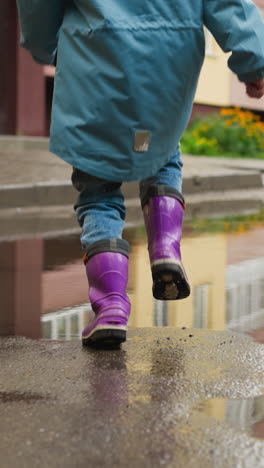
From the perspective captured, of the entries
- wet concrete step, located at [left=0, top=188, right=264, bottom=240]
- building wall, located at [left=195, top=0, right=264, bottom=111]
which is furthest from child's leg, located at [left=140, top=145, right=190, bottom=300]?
building wall, located at [left=195, top=0, right=264, bottom=111]

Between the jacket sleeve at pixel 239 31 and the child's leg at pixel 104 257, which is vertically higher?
the jacket sleeve at pixel 239 31

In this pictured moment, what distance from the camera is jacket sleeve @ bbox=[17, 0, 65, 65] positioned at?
3.55m

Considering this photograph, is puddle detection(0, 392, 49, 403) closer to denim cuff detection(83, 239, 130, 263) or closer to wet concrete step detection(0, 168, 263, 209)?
denim cuff detection(83, 239, 130, 263)

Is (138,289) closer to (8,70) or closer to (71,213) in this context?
(71,213)

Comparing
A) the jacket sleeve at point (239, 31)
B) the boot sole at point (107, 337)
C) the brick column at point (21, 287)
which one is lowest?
the brick column at point (21, 287)

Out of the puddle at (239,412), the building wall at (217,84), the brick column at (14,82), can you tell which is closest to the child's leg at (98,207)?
the puddle at (239,412)

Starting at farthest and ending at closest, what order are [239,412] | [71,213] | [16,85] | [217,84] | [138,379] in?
[217,84] → [16,85] → [71,213] → [138,379] → [239,412]

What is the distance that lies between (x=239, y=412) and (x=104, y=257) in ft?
3.18

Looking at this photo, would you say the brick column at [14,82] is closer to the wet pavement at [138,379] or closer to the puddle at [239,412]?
the wet pavement at [138,379]

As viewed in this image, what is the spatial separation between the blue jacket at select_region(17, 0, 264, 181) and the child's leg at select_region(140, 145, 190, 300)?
219mm

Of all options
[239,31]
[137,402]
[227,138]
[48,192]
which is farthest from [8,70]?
[137,402]

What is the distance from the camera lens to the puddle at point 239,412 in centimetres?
255

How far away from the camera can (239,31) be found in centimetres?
334

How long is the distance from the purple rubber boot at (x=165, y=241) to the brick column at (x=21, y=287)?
1.69 ft
